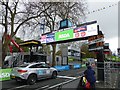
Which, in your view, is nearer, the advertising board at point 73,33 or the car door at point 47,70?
the advertising board at point 73,33

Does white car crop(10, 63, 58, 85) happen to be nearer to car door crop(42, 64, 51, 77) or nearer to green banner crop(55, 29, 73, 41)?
car door crop(42, 64, 51, 77)

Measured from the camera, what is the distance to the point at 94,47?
12.7m

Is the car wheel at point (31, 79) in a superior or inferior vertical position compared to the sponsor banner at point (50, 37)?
inferior

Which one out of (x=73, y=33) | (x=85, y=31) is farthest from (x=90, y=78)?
(x=73, y=33)

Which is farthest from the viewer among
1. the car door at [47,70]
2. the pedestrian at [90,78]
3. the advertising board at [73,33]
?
the car door at [47,70]

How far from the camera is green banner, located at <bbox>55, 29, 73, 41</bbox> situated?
17.4 m

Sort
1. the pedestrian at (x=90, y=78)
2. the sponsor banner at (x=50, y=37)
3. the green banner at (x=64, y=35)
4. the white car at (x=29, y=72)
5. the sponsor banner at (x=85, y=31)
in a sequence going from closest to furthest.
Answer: the pedestrian at (x=90, y=78), the sponsor banner at (x=85, y=31), the white car at (x=29, y=72), the green banner at (x=64, y=35), the sponsor banner at (x=50, y=37)

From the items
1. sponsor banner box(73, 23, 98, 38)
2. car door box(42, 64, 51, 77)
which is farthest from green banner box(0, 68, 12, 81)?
sponsor banner box(73, 23, 98, 38)

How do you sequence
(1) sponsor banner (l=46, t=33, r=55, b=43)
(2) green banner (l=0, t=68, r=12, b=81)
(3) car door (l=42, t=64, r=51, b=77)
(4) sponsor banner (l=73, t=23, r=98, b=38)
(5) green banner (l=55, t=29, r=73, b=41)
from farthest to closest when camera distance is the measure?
(1) sponsor banner (l=46, t=33, r=55, b=43) < (2) green banner (l=0, t=68, r=12, b=81) < (3) car door (l=42, t=64, r=51, b=77) < (5) green banner (l=55, t=29, r=73, b=41) < (4) sponsor banner (l=73, t=23, r=98, b=38)

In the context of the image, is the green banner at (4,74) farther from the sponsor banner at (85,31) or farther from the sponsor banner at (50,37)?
the sponsor banner at (85,31)

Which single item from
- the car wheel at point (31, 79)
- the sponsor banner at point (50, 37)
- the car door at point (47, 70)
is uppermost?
the sponsor banner at point (50, 37)

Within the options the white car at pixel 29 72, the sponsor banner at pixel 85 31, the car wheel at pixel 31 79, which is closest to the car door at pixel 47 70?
the white car at pixel 29 72

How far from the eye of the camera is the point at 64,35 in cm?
1806

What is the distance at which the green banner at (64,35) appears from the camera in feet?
57.1
